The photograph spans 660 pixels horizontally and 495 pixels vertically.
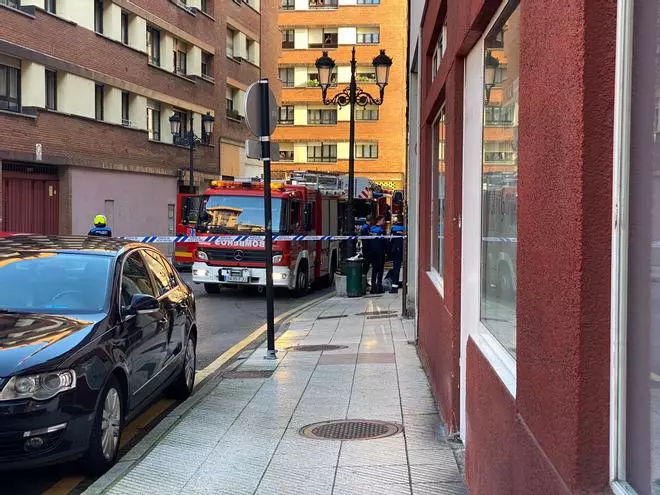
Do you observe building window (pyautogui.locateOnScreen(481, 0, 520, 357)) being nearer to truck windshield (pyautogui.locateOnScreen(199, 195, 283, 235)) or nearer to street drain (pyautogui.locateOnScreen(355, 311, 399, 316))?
A: street drain (pyautogui.locateOnScreen(355, 311, 399, 316))

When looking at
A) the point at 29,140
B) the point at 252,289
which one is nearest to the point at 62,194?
the point at 29,140

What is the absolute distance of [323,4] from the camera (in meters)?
60.6

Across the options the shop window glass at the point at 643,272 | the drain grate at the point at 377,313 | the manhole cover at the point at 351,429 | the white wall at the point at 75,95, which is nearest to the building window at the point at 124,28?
the white wall at the point at 75,95

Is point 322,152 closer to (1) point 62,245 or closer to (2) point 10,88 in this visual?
(2) point 10,88

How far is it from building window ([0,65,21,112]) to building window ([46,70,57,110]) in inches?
67.5

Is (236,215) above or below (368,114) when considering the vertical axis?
below

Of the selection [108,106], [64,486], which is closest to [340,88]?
[108,106]

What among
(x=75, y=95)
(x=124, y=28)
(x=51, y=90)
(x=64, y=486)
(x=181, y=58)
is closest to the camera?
(x=64, y=486)

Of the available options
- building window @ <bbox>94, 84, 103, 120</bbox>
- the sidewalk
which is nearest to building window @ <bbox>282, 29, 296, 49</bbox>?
building window @ <bbox>94, 84, 103, 120</bbox>

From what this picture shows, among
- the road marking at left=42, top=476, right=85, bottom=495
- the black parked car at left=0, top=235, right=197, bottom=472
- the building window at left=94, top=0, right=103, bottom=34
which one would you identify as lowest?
the road marking at left=42, top=476, right=85, bottom=495

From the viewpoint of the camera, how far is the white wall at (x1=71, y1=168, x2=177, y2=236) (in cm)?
2656

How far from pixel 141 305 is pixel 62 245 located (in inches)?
47.6

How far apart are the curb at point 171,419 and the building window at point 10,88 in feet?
47.6

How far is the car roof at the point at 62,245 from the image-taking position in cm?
632
